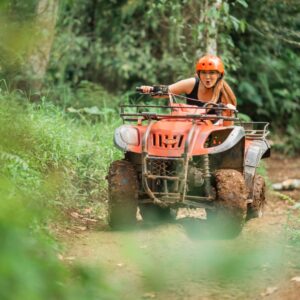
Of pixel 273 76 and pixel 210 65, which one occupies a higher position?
pixel 210 65

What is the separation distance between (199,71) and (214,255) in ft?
20.8

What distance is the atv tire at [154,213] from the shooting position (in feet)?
24.1

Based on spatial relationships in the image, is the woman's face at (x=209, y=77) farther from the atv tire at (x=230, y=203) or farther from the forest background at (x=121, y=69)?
the forest background at (x=121, y=69)

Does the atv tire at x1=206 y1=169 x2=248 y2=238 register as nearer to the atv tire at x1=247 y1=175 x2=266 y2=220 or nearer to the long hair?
the atv tire at x1=247 y1=175 x2=266 y2=220

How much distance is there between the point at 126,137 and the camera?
6.81m

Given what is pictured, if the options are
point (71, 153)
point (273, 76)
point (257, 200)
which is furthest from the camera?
point (273, 76)

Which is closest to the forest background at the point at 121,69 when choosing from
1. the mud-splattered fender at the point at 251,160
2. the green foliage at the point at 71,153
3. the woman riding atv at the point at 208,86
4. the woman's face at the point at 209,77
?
the green foliage at the point at 71,153

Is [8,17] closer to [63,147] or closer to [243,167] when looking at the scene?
[243,167]

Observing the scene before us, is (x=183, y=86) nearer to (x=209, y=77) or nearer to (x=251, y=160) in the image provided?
(x=209, y=77)

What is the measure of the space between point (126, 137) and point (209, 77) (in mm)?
1399

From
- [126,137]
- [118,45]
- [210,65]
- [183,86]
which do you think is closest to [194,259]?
[126,137]

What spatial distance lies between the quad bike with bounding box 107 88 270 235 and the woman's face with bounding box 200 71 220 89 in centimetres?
71

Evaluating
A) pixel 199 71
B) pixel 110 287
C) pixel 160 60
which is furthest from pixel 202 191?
pixel 160 60

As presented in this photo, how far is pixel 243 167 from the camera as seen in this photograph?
7.16 m
